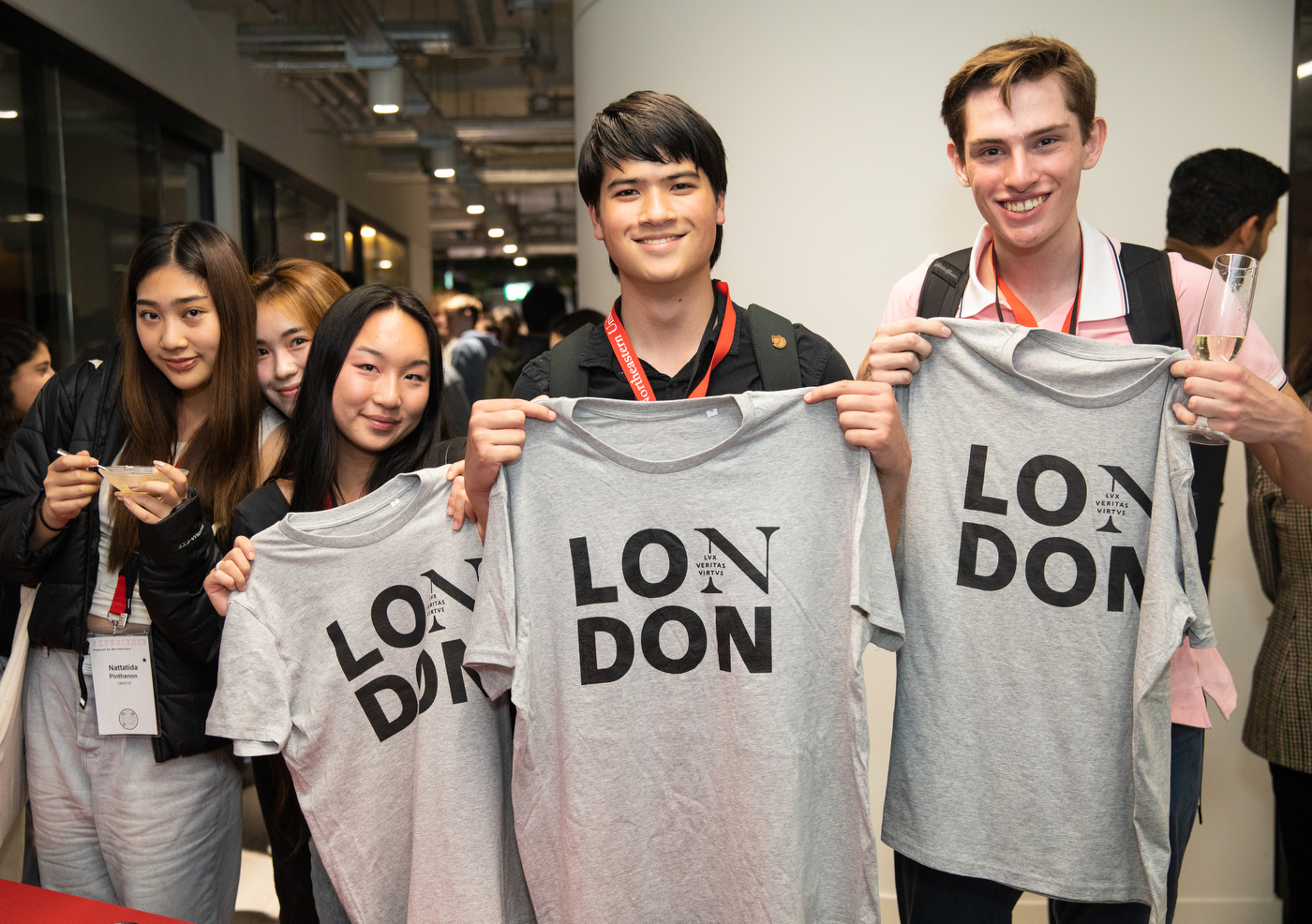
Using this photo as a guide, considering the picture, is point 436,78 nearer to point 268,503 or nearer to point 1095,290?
point 268,503

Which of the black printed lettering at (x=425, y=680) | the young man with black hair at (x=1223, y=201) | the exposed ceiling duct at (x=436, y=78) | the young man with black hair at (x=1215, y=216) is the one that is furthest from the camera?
the exposed ceiling duct at (x=436, y=78)

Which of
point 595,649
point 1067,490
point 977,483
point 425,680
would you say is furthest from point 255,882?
point 1067,490

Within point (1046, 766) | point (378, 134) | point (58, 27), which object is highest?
point (378, 134)

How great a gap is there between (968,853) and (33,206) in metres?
4.78

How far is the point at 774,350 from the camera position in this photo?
5.08ft

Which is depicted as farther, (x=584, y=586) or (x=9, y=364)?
(x=9, y=364)

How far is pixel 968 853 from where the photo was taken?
60.0 inches

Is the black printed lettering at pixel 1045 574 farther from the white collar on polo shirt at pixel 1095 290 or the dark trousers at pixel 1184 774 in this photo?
the white collar on polo shirt at pixel 1095 290

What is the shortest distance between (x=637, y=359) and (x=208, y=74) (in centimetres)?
616

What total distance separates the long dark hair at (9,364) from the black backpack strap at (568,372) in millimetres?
2096

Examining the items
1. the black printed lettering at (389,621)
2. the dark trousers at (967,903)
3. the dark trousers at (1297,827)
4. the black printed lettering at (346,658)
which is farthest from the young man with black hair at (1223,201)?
the black printed lettering at (346,658)

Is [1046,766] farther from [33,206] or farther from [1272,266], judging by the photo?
[33,206]

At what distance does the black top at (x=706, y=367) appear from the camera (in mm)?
1567

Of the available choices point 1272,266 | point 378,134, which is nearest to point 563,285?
point 378,134
